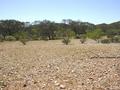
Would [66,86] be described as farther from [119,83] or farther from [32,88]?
[119,83]

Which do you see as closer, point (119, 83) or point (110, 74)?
point (119, 83)

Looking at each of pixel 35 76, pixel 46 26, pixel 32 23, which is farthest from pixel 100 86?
pixel 32 23

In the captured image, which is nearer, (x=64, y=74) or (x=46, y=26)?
(x=64, y=74)

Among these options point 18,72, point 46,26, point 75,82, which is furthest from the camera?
point 46,26

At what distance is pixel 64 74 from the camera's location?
9461mm

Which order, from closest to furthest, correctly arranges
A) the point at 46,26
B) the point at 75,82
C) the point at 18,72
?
the point at 75,82, the point at 18,72, the point at 46,26

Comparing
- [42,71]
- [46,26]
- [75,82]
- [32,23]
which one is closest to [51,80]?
[75,82]

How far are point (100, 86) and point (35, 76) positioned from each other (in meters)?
2.65

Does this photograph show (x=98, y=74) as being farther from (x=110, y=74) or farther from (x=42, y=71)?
(x=42, y=71)

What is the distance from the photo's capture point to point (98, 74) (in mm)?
9312

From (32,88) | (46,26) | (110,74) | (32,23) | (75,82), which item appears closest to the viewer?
(32,88)

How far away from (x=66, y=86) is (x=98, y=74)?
6.54 ft

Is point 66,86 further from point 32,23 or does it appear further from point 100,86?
point 32,23

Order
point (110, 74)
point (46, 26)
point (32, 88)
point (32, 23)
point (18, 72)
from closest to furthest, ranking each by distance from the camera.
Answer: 1. point (32, 88)
2. point (110, 74)
3. point (18, 72)
4. point (46, 26)
5. point (32, 23)
